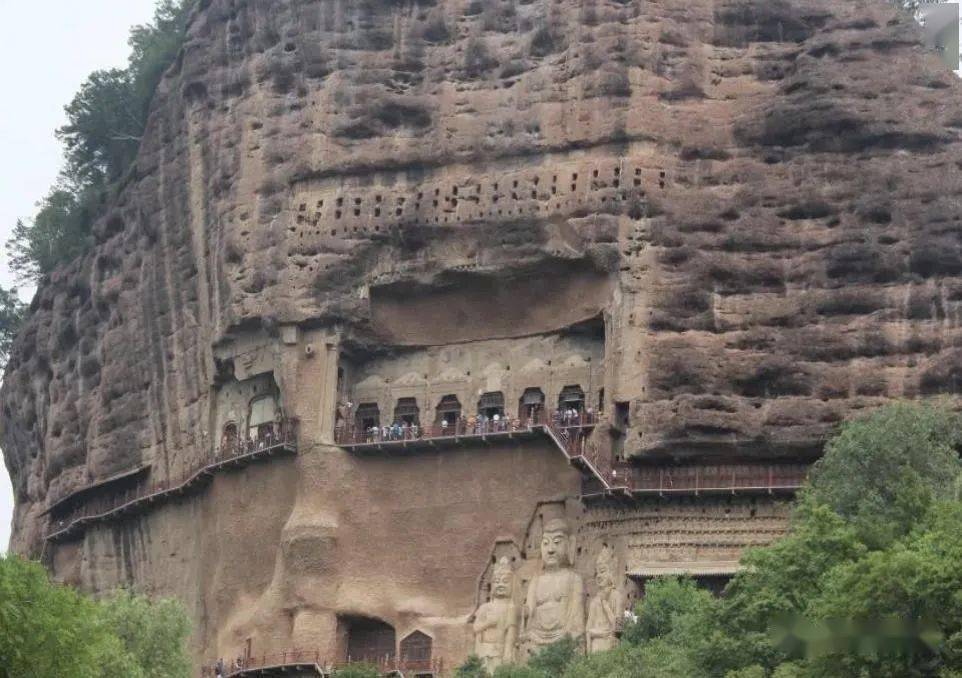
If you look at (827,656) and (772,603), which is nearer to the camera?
(827,656)

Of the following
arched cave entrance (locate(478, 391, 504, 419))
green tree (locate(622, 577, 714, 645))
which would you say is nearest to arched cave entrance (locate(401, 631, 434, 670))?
arched cave entrance (locate(478, 391, 504, 419))

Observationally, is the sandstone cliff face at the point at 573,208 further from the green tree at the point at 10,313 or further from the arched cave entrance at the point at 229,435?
the green tree at the point at 10,313

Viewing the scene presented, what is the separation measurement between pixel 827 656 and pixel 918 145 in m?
21.0

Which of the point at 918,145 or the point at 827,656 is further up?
the point at 918,145

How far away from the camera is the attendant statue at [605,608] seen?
55844 millimetres

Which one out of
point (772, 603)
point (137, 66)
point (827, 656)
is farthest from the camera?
point (137, 66)

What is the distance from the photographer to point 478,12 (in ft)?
207

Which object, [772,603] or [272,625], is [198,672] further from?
[772,603]

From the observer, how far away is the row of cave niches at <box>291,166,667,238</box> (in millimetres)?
59469

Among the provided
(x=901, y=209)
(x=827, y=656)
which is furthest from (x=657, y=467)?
(x=827, y=656)

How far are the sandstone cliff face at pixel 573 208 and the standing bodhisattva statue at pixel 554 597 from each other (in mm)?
2793

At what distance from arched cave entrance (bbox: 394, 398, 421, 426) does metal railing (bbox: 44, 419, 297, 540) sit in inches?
98.4

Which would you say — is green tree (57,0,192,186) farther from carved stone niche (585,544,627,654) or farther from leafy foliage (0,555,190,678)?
leafy foliage (0,555,190,678)

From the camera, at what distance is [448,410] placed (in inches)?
2436
